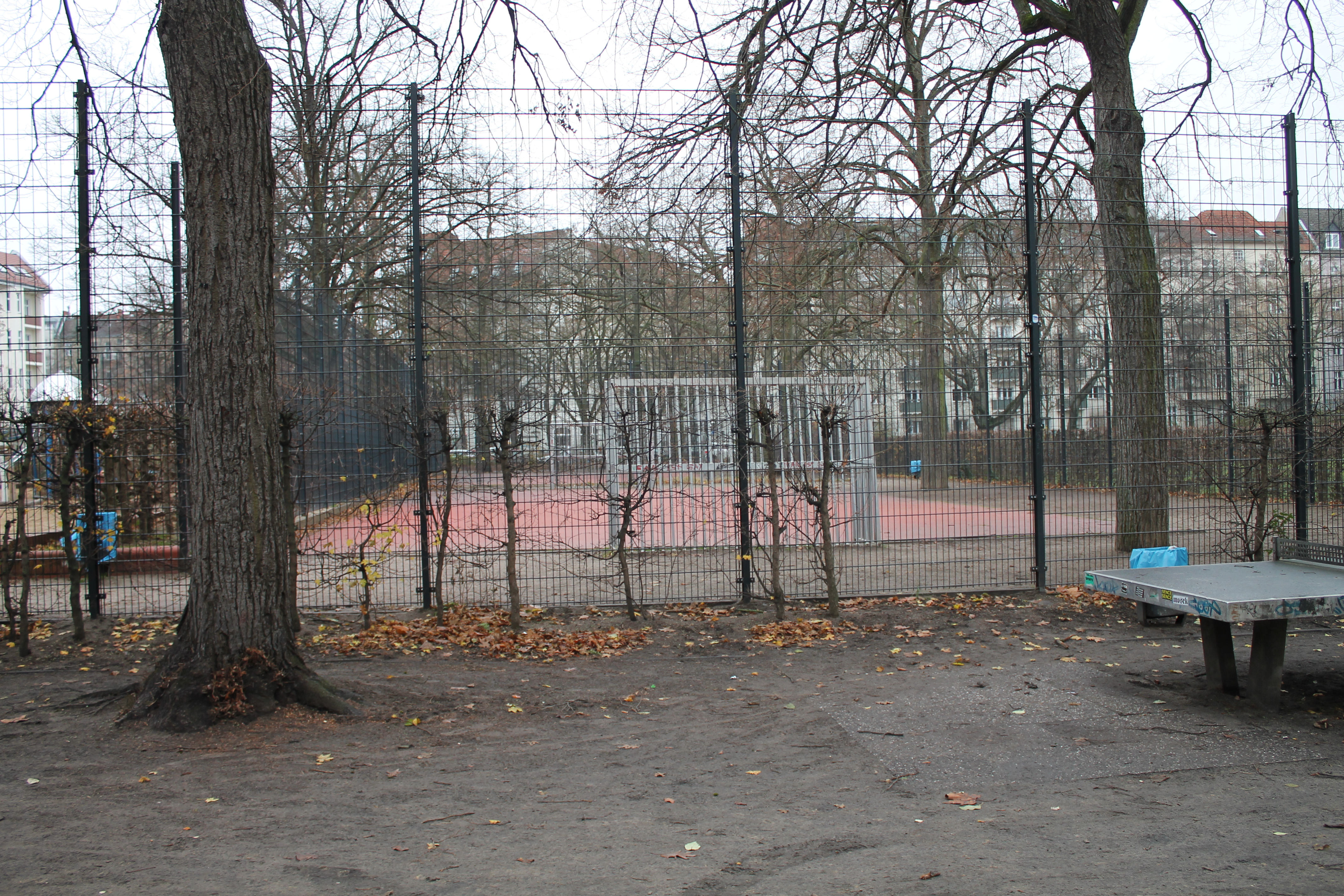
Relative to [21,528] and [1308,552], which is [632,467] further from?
[1308,552]

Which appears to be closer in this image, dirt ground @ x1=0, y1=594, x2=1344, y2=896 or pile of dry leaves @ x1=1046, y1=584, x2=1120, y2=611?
dirt ground @ x1=0, y1=594, x2=1344, y2=896

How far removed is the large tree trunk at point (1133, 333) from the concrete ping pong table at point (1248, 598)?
7.91ft

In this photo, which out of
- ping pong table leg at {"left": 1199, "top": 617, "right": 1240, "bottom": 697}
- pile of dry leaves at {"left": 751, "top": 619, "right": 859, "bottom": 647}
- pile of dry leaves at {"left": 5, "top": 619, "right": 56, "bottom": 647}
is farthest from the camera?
pile of dry leaves at {"left": 5, "top": 619, "right": 56, "bottom": 647}

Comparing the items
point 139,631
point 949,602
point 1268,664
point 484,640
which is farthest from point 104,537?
point 1268,664

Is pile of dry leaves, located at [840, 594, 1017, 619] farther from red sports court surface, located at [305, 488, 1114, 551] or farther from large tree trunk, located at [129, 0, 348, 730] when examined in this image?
large tree trunk, located at [129, 0, 348, 730]

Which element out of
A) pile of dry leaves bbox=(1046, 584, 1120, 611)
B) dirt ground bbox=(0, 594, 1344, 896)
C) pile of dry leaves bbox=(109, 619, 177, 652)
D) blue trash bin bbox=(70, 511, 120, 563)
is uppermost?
blue trash bin bbox=(70, 511, 120, 563)

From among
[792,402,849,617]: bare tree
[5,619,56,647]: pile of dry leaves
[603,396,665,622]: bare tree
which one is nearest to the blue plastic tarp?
[792,402,849,617]: bare tree

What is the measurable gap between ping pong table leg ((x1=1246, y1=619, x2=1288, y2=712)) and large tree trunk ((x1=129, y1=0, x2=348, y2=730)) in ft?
16.1

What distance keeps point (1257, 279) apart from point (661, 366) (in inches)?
390

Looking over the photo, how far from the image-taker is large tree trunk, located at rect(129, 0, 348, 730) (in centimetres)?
471

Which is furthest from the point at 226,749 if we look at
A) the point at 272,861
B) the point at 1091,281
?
the point at 1091,281

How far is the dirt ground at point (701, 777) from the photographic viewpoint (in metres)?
2.97

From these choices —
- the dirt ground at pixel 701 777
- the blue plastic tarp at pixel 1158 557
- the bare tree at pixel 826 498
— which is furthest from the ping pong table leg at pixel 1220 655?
the bare tree at pixel 826 498

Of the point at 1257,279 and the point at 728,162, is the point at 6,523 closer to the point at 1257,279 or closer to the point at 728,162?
the point at 728,162
